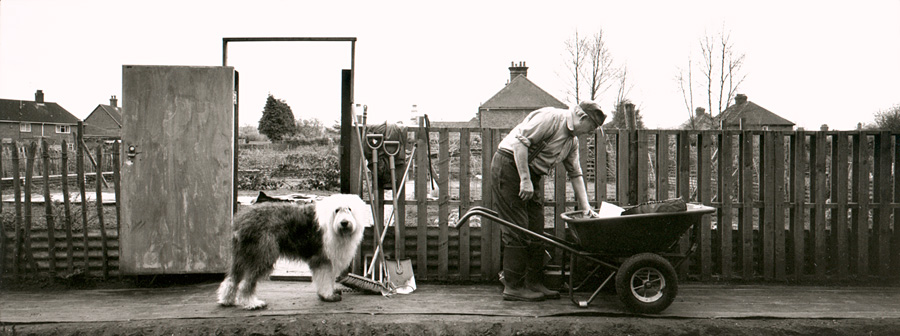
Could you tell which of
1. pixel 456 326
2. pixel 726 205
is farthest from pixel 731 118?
pixel 456 326

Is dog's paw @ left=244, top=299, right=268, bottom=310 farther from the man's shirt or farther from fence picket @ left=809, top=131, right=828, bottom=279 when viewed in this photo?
fence picket @ left=809, top=131, right=828, bottom=279

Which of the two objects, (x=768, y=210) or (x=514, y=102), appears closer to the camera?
(x=768, y=210)

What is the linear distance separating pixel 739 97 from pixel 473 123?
22052 mm

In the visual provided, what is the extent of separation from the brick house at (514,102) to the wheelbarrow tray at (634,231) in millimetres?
31638

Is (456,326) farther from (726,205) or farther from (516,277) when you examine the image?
(726,205)

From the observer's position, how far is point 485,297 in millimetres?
4555

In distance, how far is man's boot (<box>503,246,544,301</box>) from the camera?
436cm

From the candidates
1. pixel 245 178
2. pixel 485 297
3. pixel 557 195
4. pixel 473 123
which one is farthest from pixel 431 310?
pixel 473 123

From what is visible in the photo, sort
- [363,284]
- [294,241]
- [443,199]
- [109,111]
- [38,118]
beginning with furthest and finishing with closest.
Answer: [109,111] → [38,118] → [443,199] → [363,284] → [294,241]

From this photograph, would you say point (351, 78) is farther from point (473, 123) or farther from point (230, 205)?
point (473, 123)

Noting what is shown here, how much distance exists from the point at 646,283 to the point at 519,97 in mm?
32639

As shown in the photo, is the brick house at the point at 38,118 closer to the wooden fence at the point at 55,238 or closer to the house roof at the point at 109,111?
the house roof at the point at 109,111

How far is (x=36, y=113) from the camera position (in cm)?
2441

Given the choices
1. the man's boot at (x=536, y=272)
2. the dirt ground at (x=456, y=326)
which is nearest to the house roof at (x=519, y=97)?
the man's boot at (x=536, y=272)
